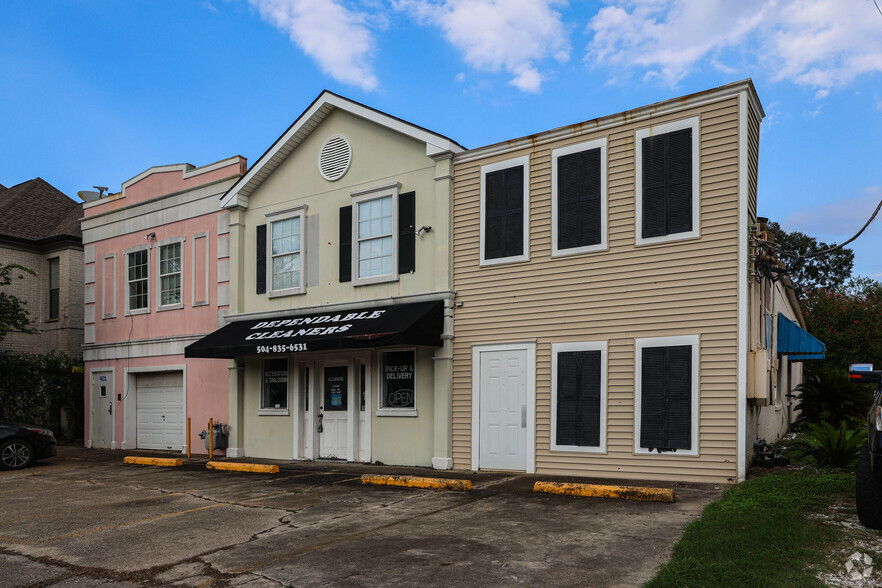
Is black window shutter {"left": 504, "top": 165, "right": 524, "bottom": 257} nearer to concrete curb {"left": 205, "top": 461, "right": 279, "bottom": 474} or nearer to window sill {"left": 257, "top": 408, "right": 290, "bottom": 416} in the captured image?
concrete curb {"left": 205, "top": 461, "right": 279, "bottom": 474}

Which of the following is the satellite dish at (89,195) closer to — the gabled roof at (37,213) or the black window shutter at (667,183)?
the gabled roof at (37,213)

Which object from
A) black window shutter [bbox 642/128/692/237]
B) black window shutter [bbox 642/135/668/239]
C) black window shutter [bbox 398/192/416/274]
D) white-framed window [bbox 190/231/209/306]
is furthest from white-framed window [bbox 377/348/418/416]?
white-framed window [bbox 190/231/209/306]

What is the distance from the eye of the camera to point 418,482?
440 inches

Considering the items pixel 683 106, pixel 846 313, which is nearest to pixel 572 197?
pixel 683 106

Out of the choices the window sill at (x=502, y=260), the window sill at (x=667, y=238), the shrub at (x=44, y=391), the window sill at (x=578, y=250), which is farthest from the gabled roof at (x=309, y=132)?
the shrub at (x=44, y=391)

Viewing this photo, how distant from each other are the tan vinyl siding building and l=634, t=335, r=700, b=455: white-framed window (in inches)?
3.2

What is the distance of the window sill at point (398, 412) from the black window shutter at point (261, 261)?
14.8 feet

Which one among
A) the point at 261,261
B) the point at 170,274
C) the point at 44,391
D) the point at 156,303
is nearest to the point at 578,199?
the point at 261,261

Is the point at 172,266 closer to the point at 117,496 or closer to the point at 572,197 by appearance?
the point at 117,496

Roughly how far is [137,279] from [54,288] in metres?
6.28

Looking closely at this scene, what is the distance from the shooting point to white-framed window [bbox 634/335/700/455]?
10.8 metres

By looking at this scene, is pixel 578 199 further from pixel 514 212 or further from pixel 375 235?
pixel 375 235

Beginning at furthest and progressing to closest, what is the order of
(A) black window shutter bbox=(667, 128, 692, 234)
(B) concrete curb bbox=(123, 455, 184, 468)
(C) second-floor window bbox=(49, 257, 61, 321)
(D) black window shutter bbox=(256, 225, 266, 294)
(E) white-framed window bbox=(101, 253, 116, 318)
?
1. (C) second-floor window bbox=(49, 257, 61, 321)
2. (E) white-framed window bbox=(101, 253, 116, 318)
3. (D) black window shutter bbox=(256, 225, 266, 294)
4. (B) concrete curb bbox=(123, 455, 184, 468)
5. (A) black window shutter bbox=(667, 128, 692, 234)

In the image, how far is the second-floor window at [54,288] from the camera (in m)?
A: 24.1
